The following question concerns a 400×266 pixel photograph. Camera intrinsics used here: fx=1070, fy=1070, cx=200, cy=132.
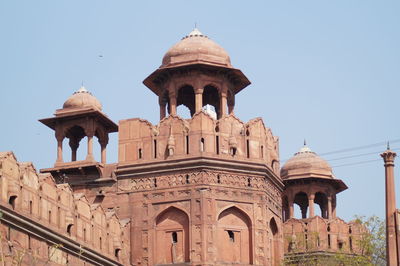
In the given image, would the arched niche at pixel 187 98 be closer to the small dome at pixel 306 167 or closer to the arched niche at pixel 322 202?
the small dome at pixel 306 167

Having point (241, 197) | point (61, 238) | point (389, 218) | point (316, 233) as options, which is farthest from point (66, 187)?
point (316, 233)

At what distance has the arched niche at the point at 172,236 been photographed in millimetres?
28172

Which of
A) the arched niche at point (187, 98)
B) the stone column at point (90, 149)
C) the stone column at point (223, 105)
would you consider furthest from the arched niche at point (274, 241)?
the stone column at point (90, 149)

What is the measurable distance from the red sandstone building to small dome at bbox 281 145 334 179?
6.56 meters

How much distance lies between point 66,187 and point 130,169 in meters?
3.77

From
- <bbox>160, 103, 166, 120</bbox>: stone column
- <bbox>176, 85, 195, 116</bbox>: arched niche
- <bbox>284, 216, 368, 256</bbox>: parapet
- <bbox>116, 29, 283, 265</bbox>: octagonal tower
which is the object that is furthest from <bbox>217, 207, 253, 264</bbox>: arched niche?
<bbox>284, 216, 368, 256</bbox>: parapet

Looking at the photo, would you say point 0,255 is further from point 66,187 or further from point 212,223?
point 212,223

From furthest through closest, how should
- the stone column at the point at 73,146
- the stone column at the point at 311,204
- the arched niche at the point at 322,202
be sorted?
the arched niche at the point at 322,202, the stone column at the point at 311,204, the stone column at the point at 73,146

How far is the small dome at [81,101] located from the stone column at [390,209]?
931cm

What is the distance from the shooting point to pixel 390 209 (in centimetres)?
2681

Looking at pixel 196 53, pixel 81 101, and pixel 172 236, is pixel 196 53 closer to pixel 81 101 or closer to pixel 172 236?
pixel 81 101

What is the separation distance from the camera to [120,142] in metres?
29.5

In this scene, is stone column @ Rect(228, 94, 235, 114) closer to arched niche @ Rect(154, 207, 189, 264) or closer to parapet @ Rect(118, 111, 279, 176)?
parapet @ Rect(118, 111, 279, 176)

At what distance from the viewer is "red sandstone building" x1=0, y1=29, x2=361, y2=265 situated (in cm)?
2758
